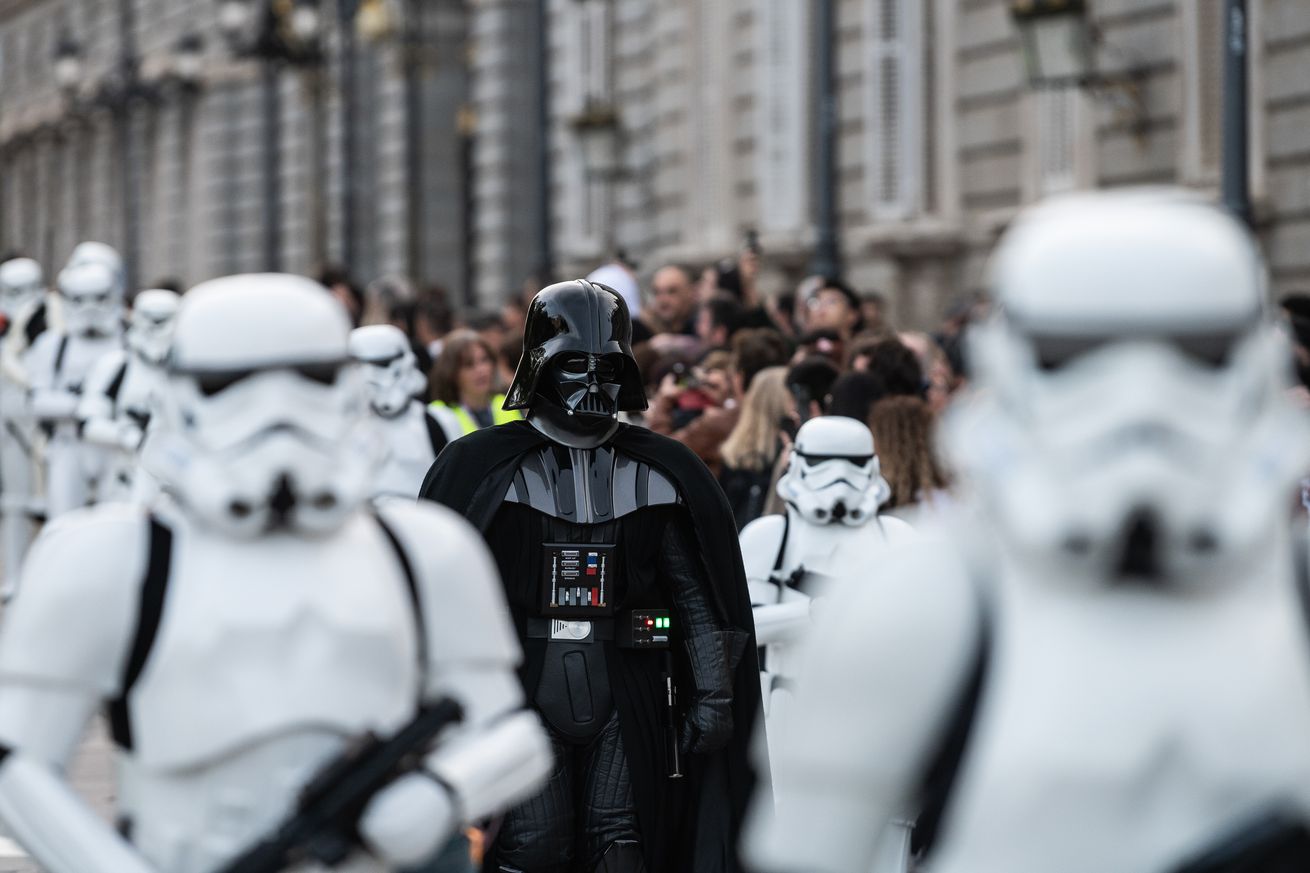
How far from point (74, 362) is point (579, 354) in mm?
8061

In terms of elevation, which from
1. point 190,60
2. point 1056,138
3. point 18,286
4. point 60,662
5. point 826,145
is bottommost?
point 60,662

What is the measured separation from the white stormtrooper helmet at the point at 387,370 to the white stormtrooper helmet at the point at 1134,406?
267 inches

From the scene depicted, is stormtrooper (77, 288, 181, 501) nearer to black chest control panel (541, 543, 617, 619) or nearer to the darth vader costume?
the darth vader costume

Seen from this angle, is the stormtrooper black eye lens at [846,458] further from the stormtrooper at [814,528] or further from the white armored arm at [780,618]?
the white armored arm at [780,618]

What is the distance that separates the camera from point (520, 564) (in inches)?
222

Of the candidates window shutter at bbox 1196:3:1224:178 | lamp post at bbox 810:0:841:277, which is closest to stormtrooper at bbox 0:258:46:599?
lamp post at bbox 810:0:841:277

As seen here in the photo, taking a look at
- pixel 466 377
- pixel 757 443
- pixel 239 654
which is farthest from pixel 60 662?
pixel 466 377

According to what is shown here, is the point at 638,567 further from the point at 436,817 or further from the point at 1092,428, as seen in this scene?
the point at 1092,428

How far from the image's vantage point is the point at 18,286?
548 inches

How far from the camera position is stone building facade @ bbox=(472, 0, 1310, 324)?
1547 centimetres

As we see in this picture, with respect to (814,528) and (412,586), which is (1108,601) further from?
(814,528)

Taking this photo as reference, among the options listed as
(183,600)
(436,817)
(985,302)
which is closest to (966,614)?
(436,817)

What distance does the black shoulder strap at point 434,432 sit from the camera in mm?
9516

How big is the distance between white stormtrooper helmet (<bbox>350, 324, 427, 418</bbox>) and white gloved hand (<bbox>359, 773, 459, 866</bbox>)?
5.96 metres
